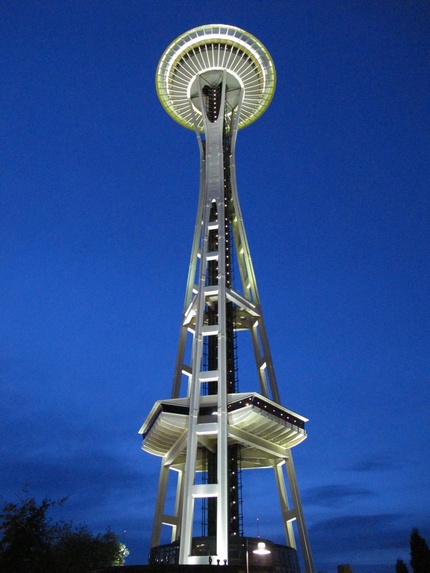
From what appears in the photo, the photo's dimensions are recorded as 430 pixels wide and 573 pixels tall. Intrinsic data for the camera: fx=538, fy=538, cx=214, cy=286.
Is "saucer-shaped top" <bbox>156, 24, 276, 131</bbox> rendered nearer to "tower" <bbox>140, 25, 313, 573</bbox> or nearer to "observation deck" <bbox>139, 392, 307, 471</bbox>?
→ "tower" <bbox>140, 25, 313, 573</bbox>

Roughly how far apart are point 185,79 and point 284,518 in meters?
43.1

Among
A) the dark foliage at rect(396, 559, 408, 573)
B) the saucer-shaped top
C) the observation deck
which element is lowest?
the dark foliage at rect(396, 559, 408, 573)

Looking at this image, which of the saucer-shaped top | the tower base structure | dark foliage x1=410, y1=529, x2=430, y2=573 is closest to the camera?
the tower base structure

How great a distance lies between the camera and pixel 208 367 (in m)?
45.6

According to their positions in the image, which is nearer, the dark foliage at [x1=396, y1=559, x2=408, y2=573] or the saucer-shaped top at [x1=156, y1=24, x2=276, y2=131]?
the dark foliage at [x1=396, y1=559, x2=408, y2=573]

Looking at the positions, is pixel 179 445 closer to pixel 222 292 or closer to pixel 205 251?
pixel 222 292

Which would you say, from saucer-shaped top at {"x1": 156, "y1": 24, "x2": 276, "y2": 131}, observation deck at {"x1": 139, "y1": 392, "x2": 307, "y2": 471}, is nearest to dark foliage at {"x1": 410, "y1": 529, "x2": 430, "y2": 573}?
observation deck at {"x1": 139, "y1": 392, "x2": 307, "y2": 471}

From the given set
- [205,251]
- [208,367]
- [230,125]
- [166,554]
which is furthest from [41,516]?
[230,125]

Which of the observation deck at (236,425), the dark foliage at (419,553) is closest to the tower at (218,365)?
the observation deck at (236,425)

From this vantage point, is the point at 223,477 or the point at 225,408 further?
the point at 225,408

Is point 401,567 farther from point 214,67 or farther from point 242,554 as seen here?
point 214,67

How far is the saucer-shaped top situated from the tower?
102mm

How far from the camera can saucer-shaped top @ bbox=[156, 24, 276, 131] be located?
53.6 meters

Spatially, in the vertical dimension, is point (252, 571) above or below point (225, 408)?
below
